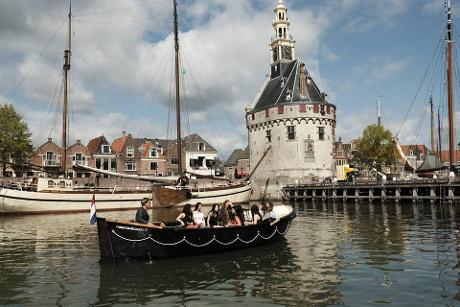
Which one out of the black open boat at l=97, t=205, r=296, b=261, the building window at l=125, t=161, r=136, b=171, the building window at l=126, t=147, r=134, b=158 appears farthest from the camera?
the building window at l=126, t=147, r=134, b=158

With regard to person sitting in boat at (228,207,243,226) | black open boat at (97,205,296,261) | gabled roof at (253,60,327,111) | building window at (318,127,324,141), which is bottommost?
black open boat at (97,205,296,261)

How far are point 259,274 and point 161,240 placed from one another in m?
3.61

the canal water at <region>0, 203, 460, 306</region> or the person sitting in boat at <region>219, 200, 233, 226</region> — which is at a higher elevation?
the person sitting in boat at <region>219, 200, 233, 226</region>

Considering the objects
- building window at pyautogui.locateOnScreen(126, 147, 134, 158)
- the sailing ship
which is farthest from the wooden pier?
building window at pyautogui.locateOnScreen(126, 147, 134, 158)

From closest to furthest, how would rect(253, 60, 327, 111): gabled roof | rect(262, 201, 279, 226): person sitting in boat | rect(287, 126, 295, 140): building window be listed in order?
rect(262, 201, 279, 226): person sitting in boat
rect(287, 126, 295, 140): building window
rect(253, 60, 327, 111): gabled roof

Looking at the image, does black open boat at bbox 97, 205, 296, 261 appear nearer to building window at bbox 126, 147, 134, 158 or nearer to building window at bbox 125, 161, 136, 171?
building window at bbox 125, 161, 136, 171

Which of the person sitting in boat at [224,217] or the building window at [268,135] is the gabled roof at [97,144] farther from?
the person sitting in boat at [224,217]

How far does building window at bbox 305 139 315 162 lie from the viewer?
5294cm

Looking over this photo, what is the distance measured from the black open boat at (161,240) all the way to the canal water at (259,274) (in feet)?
1.09

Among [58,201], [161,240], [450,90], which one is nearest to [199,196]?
[58,201]

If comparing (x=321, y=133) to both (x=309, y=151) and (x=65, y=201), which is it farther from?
(x=65, y=201)

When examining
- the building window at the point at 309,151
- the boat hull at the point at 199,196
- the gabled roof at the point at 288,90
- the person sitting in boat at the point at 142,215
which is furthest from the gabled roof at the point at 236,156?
the person sitting in boat at the point at 142,215

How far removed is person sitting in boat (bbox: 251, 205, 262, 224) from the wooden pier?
25574 mm

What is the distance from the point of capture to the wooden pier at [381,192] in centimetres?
3647
